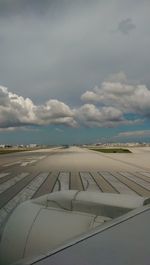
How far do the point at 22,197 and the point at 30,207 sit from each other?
6786 millimetres

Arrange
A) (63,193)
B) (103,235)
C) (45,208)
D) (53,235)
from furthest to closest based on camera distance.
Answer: (63,193) < (45,208) < (53,235) < (103,235)

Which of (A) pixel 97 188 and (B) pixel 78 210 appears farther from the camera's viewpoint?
(A) pixel 97 188

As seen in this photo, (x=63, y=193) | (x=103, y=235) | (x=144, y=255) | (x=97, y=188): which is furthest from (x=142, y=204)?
(x=97, y=188)

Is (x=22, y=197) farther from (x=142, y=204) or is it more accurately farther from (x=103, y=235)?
(x=103, y=235)

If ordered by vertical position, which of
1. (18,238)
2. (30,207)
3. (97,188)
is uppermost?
(30,207)

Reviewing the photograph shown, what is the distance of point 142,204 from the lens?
3.27 meters

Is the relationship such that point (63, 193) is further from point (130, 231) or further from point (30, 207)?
point (130, 231)

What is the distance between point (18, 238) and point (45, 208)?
0.47 meters

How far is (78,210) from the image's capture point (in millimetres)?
3250

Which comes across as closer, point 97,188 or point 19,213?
point 19,213

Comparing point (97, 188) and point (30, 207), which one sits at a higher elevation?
point (30, 207)

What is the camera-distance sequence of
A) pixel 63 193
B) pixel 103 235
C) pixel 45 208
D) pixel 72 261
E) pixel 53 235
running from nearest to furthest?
pixel 72 261, pixel 103 235, pixel 53 235, pixel 45 208, pixel 63 193

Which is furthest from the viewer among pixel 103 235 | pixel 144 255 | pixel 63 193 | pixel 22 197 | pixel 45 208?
pixel 22 197

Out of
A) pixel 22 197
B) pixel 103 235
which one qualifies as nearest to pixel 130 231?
pixel 103 235
